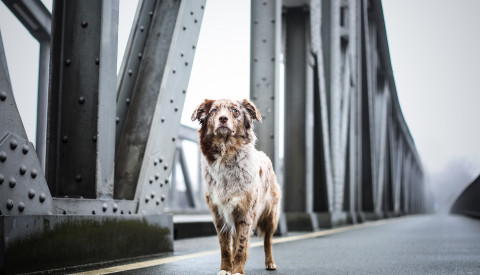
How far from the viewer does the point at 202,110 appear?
11.8 ft

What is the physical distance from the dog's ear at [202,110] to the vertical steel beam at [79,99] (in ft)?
2.72

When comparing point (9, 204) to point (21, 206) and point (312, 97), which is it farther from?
point (312, 97)

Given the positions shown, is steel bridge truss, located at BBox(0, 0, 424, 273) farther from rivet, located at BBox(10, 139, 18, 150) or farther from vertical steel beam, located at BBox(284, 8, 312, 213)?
vertical steel beam, located at BBox(284, 8, 312, 213)

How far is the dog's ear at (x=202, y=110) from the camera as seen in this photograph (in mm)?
3563

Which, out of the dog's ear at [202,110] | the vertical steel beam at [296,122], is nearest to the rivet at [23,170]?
the dog's ear at [202,110]

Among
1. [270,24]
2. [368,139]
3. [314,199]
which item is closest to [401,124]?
[368,139]

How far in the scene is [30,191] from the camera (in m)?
3.25

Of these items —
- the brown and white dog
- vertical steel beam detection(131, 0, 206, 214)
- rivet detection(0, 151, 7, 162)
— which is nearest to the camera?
rivet detection(0, 151, 7, 162)

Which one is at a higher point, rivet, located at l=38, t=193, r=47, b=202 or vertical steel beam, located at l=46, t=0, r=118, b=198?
vertical steel beam, located at l=46, t=0, r=118, b=198

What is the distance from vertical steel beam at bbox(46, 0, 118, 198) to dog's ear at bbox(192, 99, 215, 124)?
0.83 metres

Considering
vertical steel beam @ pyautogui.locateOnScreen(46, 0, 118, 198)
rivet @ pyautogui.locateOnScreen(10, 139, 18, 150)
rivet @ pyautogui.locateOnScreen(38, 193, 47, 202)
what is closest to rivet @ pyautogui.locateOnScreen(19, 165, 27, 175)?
rivet @ pyautogui.locateOnScreen(10, 139, 18, 150)

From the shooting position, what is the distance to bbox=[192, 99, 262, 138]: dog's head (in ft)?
11.1

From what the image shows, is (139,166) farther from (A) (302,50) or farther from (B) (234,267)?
(A) (302,50)

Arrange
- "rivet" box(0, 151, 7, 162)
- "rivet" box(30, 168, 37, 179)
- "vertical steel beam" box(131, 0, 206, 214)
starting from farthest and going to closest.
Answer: "vertical steel beam" box(131, 0, 206, 214), "rivet" box(30, 168, 37, 179), "rivet" box(0, 151, 7, 162)
